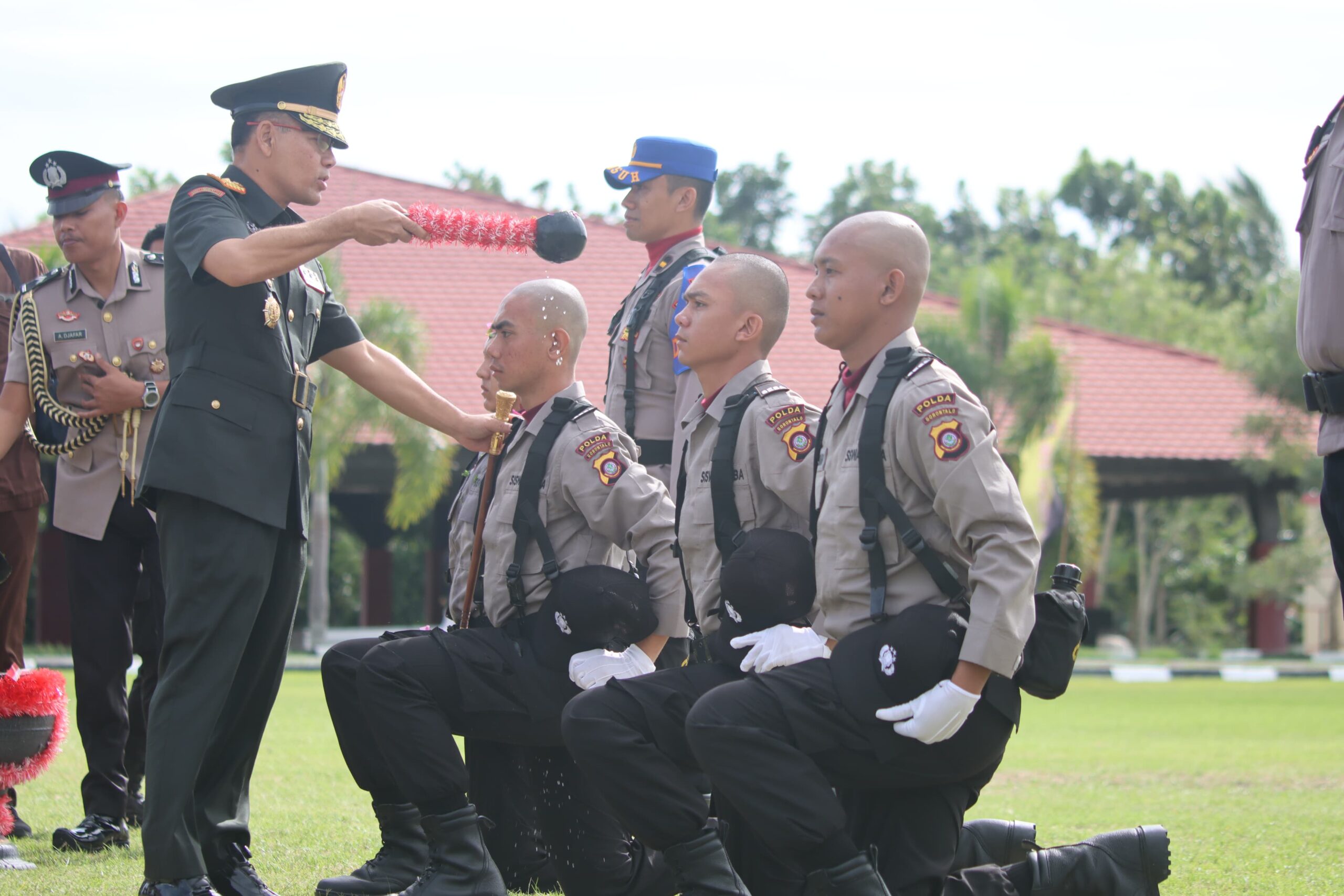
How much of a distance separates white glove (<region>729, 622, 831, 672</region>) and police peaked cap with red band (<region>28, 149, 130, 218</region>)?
134 inches

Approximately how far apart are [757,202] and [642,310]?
42683 millimetres

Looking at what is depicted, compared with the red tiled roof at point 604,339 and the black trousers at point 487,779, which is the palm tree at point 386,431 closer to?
the red tiled roof at point 604,339

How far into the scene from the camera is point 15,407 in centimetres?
574

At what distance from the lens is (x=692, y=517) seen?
4469 mm

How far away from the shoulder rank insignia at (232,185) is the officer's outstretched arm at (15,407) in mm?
1700

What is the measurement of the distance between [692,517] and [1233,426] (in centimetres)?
2188

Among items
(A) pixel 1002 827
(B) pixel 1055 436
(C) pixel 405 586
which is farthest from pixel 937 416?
(C) pixel 405 586

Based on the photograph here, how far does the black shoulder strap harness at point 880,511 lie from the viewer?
3756 mm

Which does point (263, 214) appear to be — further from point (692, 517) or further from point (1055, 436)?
point (1055, 436)

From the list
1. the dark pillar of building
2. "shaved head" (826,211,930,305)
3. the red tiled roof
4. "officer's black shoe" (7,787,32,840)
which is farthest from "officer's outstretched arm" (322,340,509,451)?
the dark pillar of building

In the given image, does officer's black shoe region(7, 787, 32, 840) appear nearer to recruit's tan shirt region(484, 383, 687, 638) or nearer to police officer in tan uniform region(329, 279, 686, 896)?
police officer in tan uniform region(329, 279, 686, 896)

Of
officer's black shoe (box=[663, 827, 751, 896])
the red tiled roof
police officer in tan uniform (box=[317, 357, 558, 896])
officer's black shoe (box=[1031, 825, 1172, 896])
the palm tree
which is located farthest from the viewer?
the red tiled roof

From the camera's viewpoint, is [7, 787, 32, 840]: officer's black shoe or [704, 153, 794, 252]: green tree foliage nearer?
[7, 787, 32, 840]: officer's black shoe

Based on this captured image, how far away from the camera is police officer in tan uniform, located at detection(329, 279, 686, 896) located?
446 centimetres
